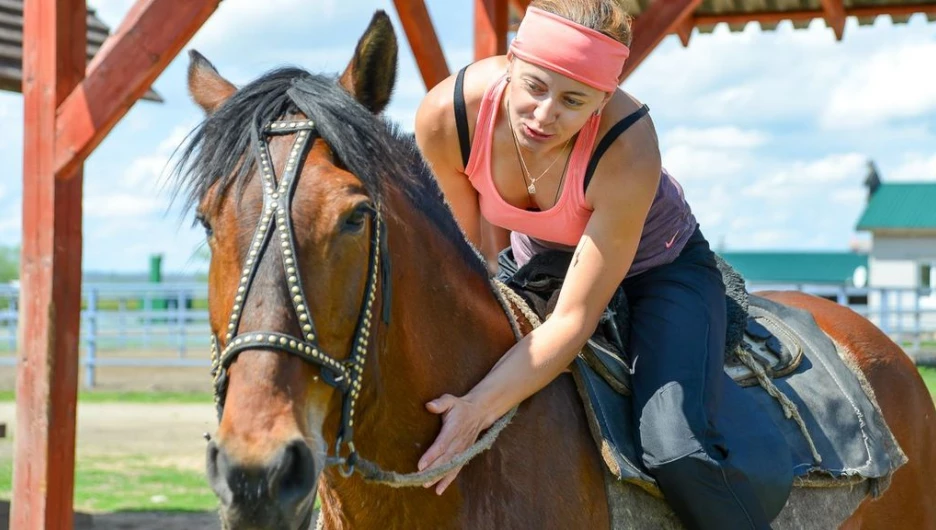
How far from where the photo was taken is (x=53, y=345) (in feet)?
14.5

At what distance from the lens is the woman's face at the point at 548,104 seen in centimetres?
247

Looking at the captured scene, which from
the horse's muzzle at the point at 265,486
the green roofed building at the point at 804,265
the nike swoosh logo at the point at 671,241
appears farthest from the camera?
the green roofed building at the point at 804,265

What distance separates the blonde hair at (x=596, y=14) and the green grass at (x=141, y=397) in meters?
11.9

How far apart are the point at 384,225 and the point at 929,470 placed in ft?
8.58

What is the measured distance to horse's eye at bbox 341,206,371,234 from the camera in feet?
6.86

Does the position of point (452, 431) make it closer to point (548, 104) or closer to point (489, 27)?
point (548, 104)

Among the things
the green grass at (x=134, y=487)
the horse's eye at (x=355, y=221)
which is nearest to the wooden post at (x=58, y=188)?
the horse's eye at (x=355, y=221)

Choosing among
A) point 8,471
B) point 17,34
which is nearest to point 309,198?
point 17,34

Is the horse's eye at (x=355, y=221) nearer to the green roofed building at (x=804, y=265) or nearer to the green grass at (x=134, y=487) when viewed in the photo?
the green grass at (x=134, y=487)

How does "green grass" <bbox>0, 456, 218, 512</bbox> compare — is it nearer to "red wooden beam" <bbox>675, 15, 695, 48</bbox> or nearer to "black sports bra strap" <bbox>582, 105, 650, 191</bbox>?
"red wooden beam" <bbox>675, 15, 695, 48</bbox>

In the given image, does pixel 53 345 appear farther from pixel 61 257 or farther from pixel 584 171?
pixel 584 171

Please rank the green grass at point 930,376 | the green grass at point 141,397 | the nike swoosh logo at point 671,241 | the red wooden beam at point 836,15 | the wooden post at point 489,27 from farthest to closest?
the green grass at point 141,397
the green grass at point 930,376
the red wooden beam at point 836,15
the wooden post at point 489,27
the nike swoosh logo at point 671,241

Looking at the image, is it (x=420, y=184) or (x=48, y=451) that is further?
(x=48, y=451)

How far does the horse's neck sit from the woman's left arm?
0.29ft
